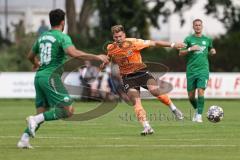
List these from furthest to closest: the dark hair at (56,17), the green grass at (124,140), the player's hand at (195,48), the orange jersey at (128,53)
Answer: the player's hand at (195,48) → the orange jersey at (128,53) → the dark hair at (56,17) → the green grass at (124,140)

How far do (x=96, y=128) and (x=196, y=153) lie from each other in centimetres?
607

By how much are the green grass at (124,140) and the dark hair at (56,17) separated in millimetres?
2019

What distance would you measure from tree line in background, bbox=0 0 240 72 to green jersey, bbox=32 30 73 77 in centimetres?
2677

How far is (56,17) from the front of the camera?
45.0 ft

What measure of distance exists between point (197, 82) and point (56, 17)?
817cm

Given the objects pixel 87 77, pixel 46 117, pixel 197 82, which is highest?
pixel 46 117

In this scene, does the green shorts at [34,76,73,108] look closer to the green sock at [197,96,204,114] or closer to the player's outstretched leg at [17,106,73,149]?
the player's outstretched leg at [17,106,73,149]

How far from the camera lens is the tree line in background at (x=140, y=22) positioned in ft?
134

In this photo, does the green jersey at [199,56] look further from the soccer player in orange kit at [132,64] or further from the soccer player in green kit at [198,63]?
the soccer player in orange kit at [132,64]

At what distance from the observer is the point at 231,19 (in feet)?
154

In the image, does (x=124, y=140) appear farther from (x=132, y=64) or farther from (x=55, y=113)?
(x=132, y=64)

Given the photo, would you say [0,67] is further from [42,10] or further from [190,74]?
[42,10]

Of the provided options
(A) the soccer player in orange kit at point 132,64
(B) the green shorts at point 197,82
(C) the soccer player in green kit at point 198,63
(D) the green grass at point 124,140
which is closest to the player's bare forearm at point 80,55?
(D) the green grass at point 124,140

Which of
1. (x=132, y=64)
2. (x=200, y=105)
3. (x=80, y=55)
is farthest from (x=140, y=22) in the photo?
(x=80, y=55)
